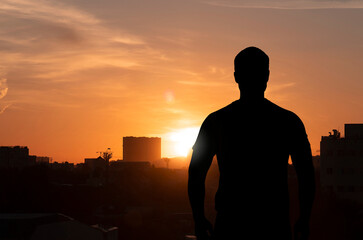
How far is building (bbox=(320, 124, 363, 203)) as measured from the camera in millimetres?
137250

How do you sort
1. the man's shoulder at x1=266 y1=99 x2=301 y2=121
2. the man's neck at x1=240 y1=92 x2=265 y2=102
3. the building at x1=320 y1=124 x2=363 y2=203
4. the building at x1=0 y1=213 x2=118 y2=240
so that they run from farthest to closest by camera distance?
the building at x1=320 y1=124 x2=363 y2=203
the building at x1=0 y1=213 x2=118 y2=240
the man's neck at x1=240 y1=92 x2=265 y2=102
the man's shoulder at x1=266 y1=99 x2=301 y2=121

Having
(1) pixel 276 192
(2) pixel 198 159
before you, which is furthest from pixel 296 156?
(2) pixel 198 159

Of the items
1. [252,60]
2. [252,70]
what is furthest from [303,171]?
[252,60]

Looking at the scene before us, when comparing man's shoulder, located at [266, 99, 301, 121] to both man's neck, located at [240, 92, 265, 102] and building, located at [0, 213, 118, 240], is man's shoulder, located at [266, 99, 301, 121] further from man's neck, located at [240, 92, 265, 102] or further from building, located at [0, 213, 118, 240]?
building, located at [0, 213, 118, 240]

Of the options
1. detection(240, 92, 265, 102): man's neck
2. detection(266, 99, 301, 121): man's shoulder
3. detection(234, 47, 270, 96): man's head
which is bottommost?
detection(266, 99, 301, 121): man's shoulder

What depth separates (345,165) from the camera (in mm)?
137625

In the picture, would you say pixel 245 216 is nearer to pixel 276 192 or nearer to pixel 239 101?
pixel 276 192

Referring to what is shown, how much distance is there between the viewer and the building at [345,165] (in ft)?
450

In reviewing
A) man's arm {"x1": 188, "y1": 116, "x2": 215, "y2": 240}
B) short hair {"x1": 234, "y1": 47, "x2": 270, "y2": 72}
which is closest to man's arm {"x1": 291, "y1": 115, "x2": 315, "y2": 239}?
short hair {"x1": 234, "y1": 47, "x2": 270, "y2": 72}

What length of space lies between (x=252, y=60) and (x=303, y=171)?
1.45m

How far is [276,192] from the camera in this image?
25.5ft

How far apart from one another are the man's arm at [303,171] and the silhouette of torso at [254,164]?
0.01 metres

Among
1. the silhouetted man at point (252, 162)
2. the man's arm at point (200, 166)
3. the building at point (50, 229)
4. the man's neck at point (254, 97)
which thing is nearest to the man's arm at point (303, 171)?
the silhouetted man at point (252, 162)

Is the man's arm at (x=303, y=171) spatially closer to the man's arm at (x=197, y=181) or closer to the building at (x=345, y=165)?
the man's arm at (x=197, y=181)
